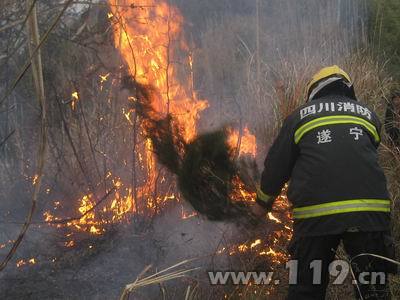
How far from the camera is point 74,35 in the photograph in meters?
5.30

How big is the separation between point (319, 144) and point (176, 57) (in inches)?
105

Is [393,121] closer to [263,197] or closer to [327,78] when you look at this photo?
[327,78]

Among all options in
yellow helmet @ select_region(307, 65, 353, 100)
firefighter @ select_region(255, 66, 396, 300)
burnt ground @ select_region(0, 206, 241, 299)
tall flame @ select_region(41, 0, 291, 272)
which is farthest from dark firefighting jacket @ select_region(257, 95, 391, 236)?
tall flame @ select_region(41, 0, 291, 272)

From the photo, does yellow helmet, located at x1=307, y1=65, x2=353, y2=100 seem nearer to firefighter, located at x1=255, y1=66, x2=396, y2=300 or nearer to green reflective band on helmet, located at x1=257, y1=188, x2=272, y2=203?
firefighter, located at x1=255, y1=66, x2=396, y2=300

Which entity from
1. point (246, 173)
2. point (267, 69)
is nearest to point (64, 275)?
point (246, 173)

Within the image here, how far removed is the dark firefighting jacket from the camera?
2902 mm

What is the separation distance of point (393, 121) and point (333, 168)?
2.40 m

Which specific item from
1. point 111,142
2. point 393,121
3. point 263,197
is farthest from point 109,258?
point 393,121

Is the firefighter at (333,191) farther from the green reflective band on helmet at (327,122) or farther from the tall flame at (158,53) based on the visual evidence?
the tall flame at (158,53)

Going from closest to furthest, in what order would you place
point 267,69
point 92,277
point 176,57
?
point 92,277 → point 176,57 → point 267,69

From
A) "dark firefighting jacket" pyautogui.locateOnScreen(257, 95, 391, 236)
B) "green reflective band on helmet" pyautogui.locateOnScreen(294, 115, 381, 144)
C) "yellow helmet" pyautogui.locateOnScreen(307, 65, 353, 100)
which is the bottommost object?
"dark firefighting jacket" pyautogui.locateOnScreen(257, 95, 391, 236)

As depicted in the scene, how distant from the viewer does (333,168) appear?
294cm

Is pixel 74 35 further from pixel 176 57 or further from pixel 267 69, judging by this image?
pixel 267 69

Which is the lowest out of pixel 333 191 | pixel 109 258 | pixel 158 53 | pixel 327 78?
pixel 109 258
